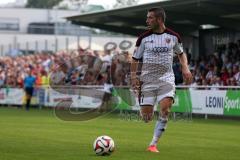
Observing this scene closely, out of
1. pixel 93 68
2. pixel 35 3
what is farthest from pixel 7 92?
pixel 35 3

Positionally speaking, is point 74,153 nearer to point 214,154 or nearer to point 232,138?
point 214,154

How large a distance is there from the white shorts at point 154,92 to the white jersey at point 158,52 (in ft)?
0.32

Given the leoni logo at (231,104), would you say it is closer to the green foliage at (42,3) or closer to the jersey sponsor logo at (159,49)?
the jersey sponsor logo at (159,49)

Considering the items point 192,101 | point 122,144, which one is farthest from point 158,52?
point 192,101

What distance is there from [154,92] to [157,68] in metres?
0.49

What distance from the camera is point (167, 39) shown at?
1348 cm

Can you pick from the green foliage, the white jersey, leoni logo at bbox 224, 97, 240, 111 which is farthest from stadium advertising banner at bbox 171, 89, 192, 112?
the green foliage

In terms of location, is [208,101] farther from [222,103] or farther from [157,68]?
[157,68]

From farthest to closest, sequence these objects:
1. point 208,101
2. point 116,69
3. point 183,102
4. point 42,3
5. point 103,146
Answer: point 42,3, point 116,69, point 183,102, point 208,101, point 103,146

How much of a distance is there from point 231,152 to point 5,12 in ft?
207

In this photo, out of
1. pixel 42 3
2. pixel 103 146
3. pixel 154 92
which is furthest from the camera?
pixel 42 3

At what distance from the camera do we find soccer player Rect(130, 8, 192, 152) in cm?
1348

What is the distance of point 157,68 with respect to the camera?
44.4 ft

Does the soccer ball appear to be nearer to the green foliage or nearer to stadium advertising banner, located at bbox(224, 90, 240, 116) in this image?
stadium advertising banner, located at bbox(224, 90, 240, 116)
